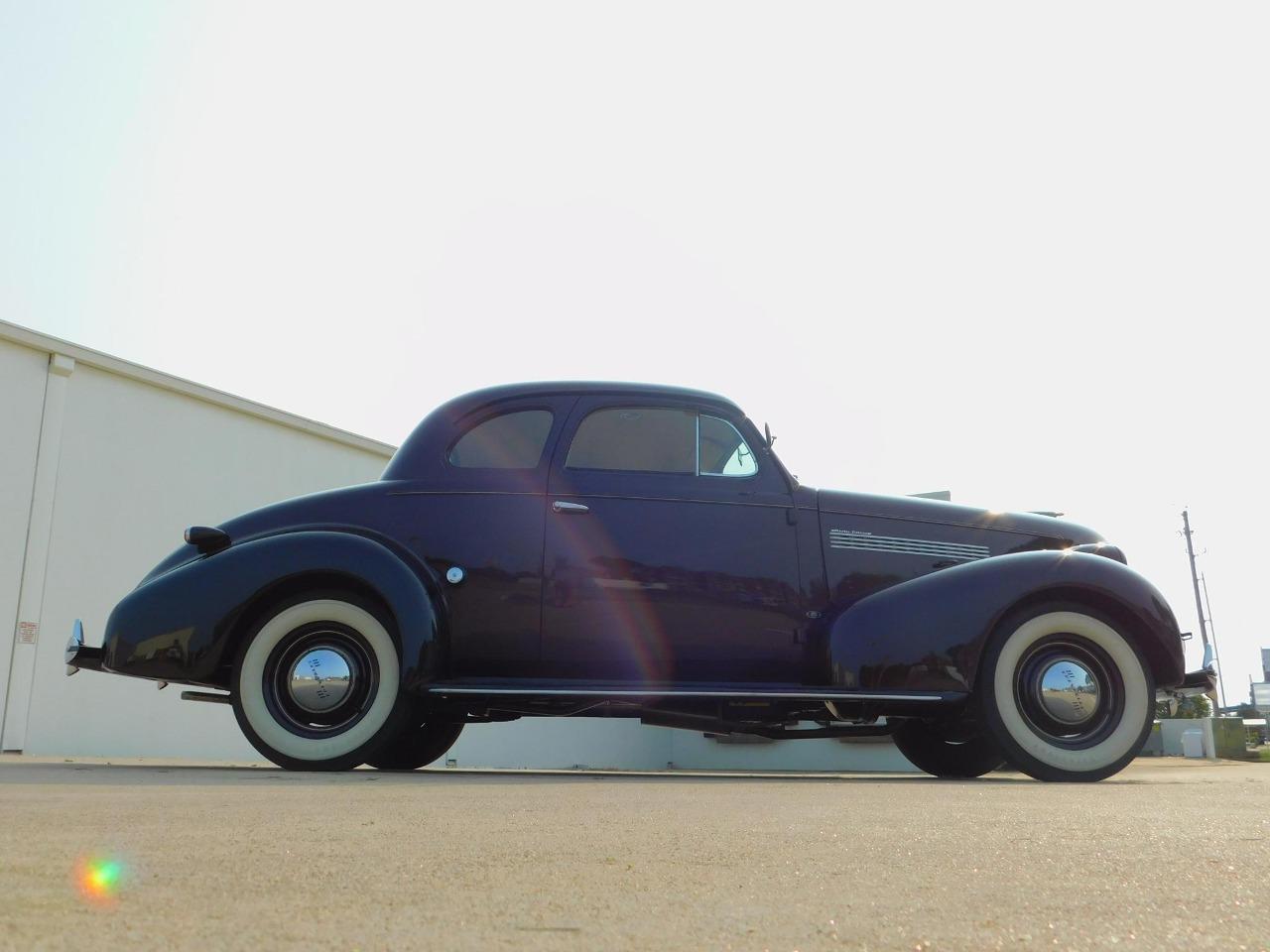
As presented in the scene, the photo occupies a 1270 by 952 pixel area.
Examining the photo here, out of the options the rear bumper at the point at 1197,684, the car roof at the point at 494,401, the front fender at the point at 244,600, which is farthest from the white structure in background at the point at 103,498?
the rear bumper at the point at 1197,684

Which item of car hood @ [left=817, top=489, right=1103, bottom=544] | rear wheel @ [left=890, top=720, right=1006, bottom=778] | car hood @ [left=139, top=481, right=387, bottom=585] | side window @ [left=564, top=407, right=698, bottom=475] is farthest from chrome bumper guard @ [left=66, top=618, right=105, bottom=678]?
rear wheel @ [left=890, top=720, right=1006, bottom=778]

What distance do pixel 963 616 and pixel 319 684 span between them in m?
2.95

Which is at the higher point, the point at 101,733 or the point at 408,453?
the point at 408,453

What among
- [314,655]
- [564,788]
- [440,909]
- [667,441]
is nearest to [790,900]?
[440,909]

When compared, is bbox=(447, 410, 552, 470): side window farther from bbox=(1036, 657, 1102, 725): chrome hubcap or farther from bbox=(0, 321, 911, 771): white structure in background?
bbox=(0, 321, 911, 771): white structure in background

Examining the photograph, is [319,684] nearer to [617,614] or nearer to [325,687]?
[325,687]

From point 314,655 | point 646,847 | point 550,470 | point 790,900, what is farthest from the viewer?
point 550,470

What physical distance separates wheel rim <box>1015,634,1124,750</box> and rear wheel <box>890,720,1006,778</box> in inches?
40.0

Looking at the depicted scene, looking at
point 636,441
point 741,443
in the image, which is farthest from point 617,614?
point 741,443

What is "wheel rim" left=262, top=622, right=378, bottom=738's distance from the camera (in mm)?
5094

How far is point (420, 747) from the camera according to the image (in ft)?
20.9

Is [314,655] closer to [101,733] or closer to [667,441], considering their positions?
[667,441]

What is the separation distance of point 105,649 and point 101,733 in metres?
9.58

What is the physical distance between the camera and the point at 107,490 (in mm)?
14242
